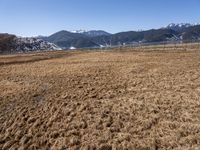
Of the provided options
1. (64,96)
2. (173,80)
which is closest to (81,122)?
(64,96)

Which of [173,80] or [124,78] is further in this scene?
[124,78]

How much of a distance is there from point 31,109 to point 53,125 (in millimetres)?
3670

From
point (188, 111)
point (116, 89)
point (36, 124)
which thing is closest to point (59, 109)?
point (36, 124)

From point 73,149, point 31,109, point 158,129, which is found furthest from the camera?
point 31,109

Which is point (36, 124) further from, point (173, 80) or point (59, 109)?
point (173, 80)

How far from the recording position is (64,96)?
1959 cm

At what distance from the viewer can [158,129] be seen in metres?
12.1

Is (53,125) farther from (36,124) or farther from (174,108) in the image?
(174,108)

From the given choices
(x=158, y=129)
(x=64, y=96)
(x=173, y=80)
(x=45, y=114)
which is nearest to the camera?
(x=158, y=129)

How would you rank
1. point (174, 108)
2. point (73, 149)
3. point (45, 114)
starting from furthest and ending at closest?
point (45, 114), point (174, 108), point (73, 149)

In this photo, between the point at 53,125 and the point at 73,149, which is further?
the point at 53,125

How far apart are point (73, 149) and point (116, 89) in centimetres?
993

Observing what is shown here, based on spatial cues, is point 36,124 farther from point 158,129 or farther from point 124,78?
point 124,78

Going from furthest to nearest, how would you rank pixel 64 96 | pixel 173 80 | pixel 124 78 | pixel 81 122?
pixel 124 78 → pixel 173 80 → pixel 64 96 → pixel 81 122
